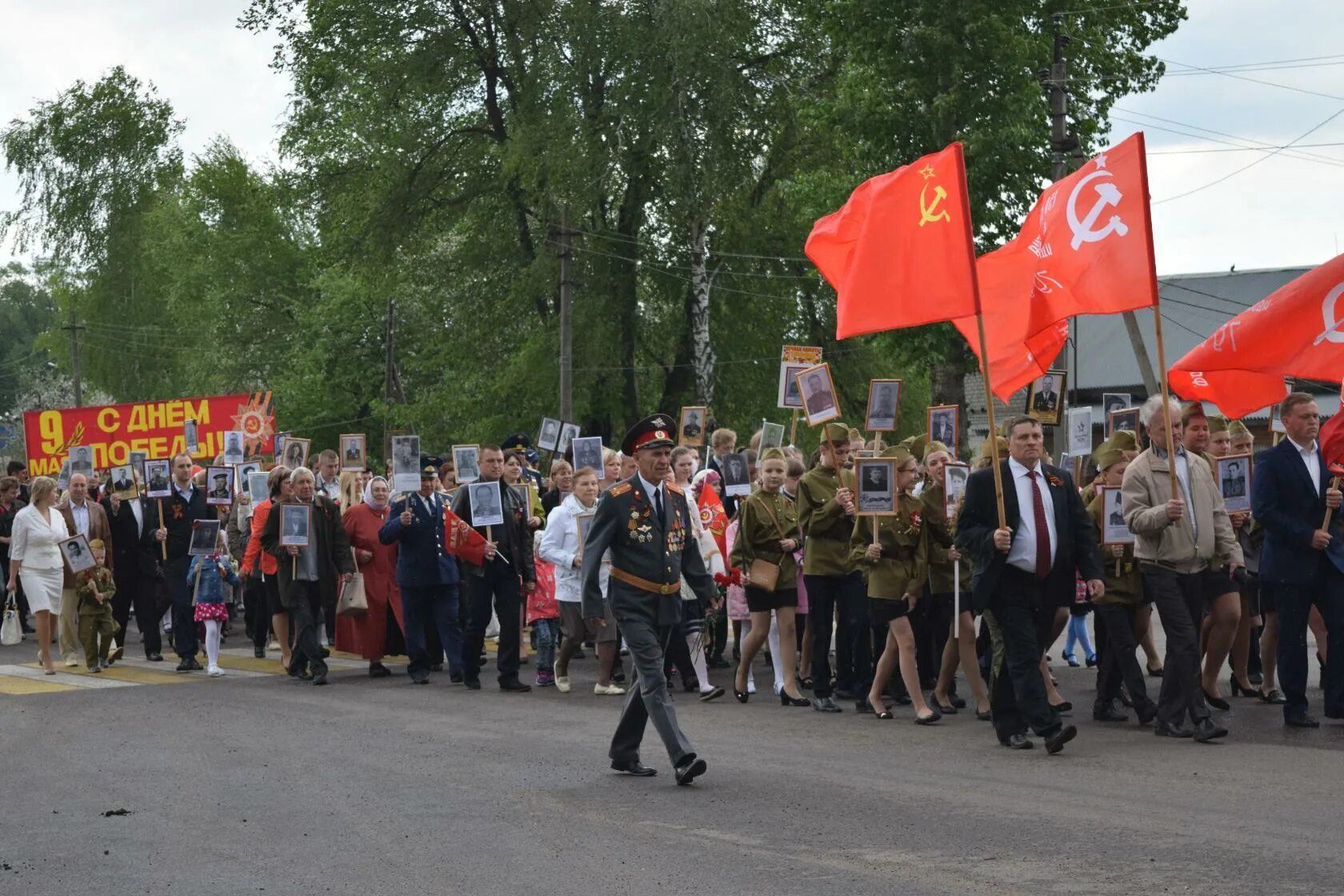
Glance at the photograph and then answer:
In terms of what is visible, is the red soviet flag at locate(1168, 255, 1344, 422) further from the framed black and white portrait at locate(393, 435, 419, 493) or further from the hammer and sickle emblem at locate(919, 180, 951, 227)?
the framed black and white portrait at locate(393, 435, 419, 493)

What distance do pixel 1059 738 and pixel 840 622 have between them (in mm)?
3294

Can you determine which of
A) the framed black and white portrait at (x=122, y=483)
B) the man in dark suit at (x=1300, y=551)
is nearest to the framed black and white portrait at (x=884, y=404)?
the man in dark suit at (x=1300, y=551)

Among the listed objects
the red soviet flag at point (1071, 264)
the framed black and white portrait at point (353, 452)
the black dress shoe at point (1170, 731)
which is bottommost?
the black dress shoe at point (1170, 731)

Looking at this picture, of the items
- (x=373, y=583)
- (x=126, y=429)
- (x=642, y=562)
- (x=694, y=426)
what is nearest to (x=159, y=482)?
(x=373, y=583)

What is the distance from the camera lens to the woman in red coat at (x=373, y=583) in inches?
651

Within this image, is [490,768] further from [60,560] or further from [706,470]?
[60,560]

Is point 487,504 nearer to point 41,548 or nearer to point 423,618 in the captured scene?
point 423,618

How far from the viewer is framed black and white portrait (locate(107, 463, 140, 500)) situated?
1833 cm

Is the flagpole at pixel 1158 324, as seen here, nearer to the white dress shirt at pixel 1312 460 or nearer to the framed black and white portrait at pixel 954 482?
the white dress shirt at pixel 1312 460

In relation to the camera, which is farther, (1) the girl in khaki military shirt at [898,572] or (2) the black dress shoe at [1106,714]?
(1) the girl in khaki military shirt at [898,572]

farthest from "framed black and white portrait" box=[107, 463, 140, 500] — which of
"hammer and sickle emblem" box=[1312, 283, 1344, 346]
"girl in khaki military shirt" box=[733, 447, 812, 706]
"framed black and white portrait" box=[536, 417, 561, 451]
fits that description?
"hammer and sickle emblem" box=[1312, 283, 1344, 346]

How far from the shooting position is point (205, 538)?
671 inches

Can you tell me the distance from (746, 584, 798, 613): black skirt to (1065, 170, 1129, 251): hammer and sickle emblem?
321cm

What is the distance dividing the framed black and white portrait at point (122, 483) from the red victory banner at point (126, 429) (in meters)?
13.1
